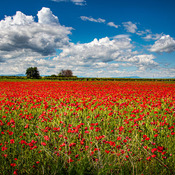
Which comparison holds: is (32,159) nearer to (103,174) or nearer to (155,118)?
(103,174)

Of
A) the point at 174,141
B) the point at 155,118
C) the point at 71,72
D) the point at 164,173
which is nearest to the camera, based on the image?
the point at 164,173

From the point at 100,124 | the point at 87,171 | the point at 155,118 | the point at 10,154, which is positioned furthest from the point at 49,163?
the point at 155,118

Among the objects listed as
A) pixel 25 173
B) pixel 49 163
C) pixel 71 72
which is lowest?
pixel 25 173

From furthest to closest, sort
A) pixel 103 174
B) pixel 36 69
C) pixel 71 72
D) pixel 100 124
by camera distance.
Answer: pixel 71 72 < pixel 36 69 < pixel 100 124 < pixel 103 174

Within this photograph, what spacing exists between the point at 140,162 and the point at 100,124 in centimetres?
227

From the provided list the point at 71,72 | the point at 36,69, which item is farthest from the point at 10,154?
the point at 71,72

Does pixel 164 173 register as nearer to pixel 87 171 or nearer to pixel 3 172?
pixel 87 171

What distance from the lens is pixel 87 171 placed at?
2.72 meters

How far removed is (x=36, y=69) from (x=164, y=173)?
11665cm

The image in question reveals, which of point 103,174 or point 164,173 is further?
point 164,173

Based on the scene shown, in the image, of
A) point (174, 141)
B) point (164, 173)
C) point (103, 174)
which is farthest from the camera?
point (174, 141)

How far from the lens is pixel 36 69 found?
11069 cm

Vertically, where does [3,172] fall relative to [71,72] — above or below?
below

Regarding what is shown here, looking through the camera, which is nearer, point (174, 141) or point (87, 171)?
Answer: point (87, 171)
